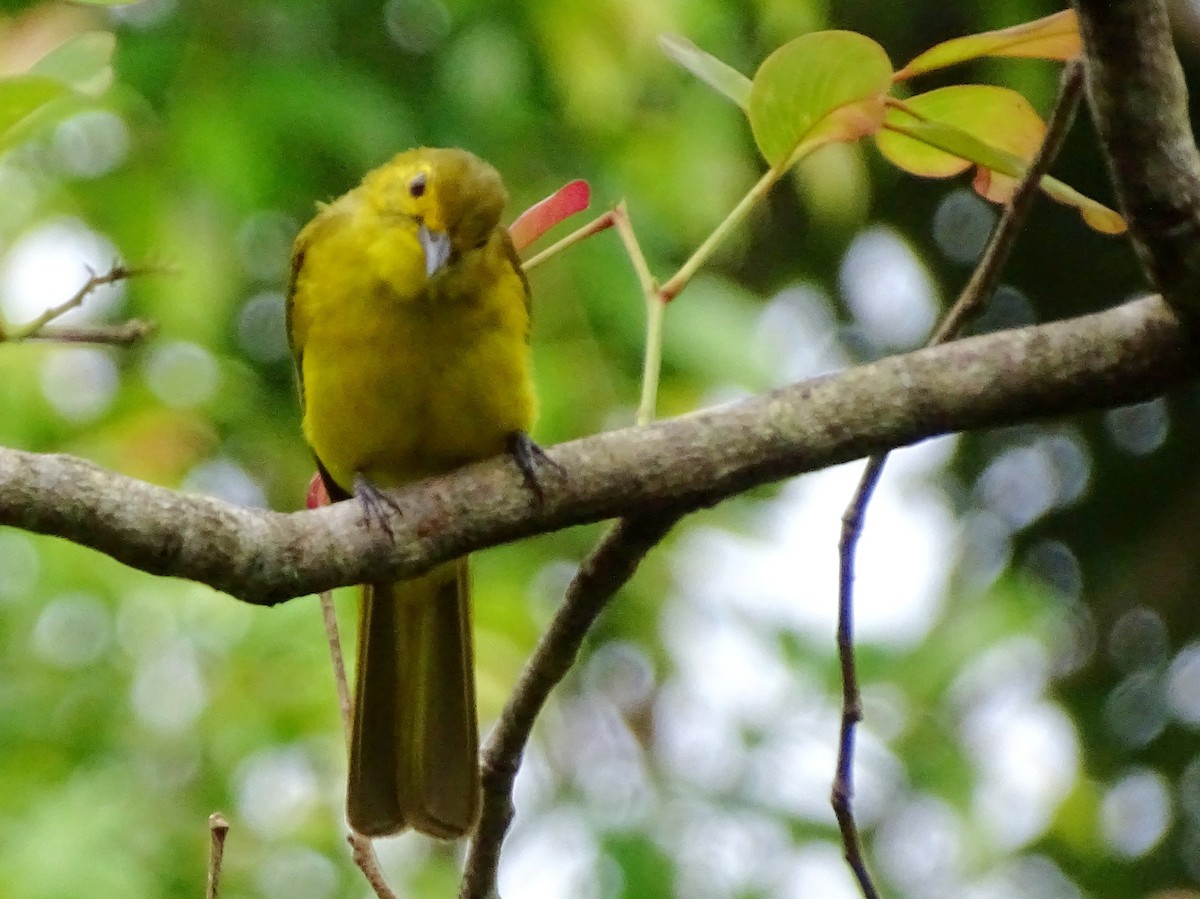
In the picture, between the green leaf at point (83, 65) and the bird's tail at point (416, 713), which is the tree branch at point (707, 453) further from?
the bird's tail at point (416, 713)

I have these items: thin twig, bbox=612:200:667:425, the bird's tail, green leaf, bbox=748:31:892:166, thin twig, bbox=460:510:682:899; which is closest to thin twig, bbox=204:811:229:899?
thin twig, bbox=460:510:682:899

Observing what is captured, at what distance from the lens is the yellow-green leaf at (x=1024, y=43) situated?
1.23 metres

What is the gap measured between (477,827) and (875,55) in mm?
830

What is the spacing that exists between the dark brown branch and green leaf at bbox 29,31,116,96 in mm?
719

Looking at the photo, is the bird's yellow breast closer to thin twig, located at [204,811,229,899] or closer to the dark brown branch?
thin twig, located at [204,811,229,899]

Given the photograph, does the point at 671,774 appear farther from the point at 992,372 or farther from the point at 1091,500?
the point at 992,372

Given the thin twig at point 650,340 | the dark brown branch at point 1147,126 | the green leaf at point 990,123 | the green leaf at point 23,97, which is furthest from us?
the thin twig at point 650,340

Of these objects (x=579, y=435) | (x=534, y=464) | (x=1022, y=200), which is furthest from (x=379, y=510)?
(x=579, y=435)

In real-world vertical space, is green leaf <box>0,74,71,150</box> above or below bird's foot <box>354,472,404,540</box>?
above

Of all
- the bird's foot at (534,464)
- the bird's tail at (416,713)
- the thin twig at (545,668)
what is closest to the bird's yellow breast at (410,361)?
the bird's tail at (416,713)

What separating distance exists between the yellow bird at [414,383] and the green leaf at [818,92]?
0.62 meters

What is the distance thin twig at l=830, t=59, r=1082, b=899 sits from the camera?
4.04 ft

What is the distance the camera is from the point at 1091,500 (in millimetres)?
4137

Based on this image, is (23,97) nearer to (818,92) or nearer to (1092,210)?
(818,92)
